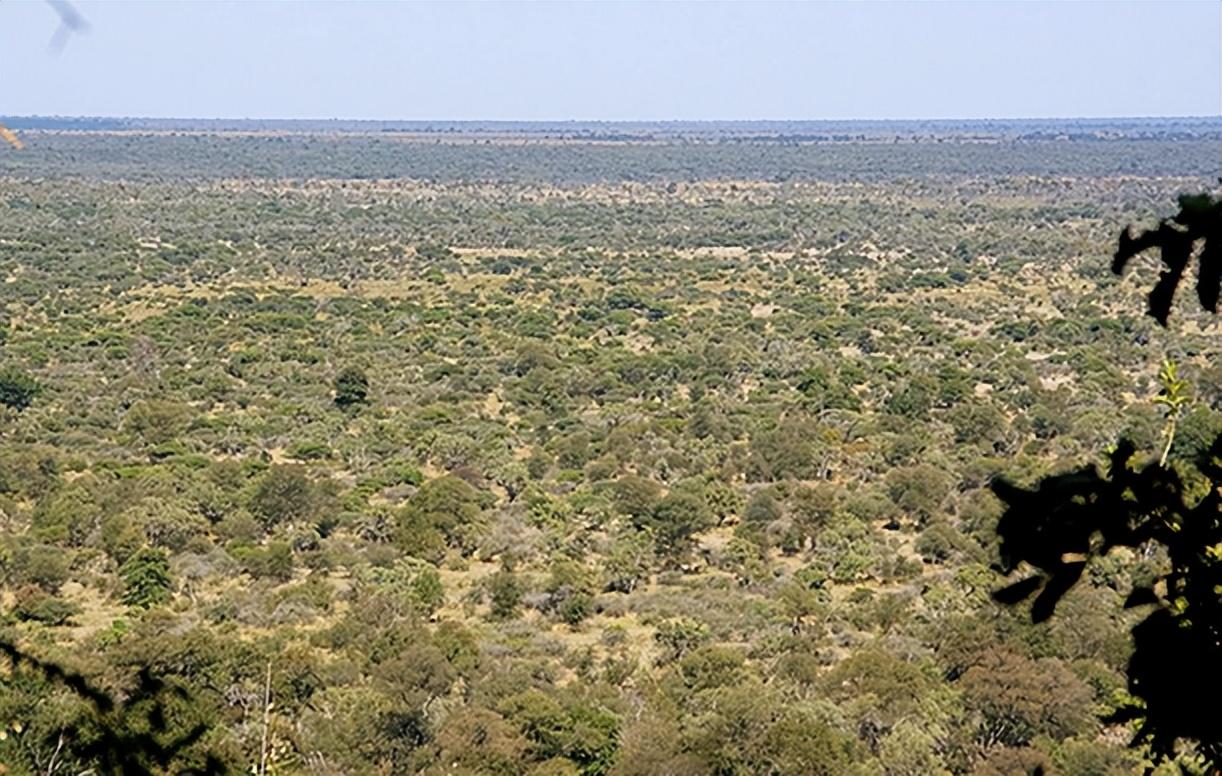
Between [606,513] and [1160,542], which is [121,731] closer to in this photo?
[1160,542]

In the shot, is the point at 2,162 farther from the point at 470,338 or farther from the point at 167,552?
the point at 167,552

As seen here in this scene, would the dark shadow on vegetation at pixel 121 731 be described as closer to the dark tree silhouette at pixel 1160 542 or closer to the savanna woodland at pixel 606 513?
the savanna woodland at pixel 606 513

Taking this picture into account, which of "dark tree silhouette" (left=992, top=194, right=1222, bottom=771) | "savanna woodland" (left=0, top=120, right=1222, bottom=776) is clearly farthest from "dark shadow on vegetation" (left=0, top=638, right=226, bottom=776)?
"dark tree silhouette" (left=992, top=194, right=1222, bottom=771)

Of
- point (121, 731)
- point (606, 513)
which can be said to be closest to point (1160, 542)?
point (121, 731)

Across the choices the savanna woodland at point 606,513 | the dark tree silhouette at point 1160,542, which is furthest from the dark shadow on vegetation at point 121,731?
the dark tree silhouette at point 1160,542

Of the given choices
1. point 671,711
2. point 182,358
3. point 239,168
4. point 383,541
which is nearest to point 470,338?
point 182,358

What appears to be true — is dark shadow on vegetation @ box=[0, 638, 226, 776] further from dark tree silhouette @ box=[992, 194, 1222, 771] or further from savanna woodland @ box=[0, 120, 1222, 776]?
dark tree silhouette @ box=[992, 194, 1222, 771]

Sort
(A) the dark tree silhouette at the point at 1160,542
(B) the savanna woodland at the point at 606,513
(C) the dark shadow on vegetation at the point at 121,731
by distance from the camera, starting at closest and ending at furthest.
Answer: (A) the dark tree silhouette at the point at 1160,542 < (C) the dark shadow on vegetation at the point at 121,731 < (B) the savanna woodland at the point at 606,513

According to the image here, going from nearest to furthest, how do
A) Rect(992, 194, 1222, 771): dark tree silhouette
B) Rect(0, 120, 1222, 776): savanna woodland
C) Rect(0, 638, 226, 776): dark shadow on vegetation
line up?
Rect(992, 194, 1222, 771): dark tree silhouette < Rect(0, 638, 226, 776): dark shadow on vegetation < Rect(0, 120, 1222, 776): savanna woodland

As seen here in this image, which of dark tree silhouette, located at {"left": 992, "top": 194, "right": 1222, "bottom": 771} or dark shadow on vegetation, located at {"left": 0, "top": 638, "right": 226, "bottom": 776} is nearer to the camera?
dark tree silhouette, located at {"left": 992, "top": 194, "right": 1222, "bottom": 771}
